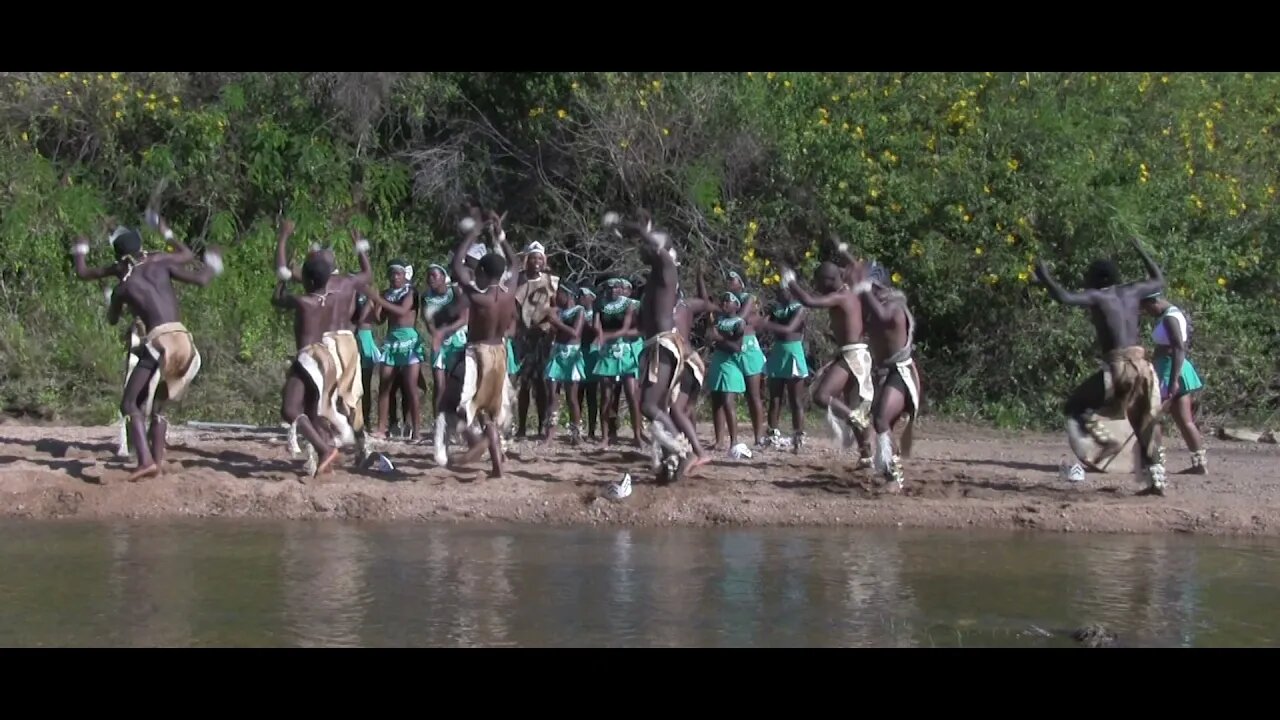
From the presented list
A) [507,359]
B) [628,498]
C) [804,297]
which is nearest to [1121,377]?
[804,297]

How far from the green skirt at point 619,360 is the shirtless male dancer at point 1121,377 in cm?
405

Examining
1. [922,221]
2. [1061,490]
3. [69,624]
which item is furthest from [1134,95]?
[69,624]

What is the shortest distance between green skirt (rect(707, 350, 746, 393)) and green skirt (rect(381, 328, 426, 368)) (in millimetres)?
2757

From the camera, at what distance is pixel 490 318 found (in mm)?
11344

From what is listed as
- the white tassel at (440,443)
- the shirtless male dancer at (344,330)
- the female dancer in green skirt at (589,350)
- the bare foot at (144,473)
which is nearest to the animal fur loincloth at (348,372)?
the shirtless male dancer at (344,330)

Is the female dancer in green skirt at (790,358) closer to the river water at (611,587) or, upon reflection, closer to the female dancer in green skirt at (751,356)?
the female dancer in green skirt at (751,356)

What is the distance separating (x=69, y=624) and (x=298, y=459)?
4678mm

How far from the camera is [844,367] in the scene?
11.7 metres

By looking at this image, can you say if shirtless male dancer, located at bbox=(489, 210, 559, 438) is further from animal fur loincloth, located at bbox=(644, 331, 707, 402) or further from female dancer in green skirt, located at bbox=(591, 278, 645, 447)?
animal fur loincloth, located at bbox=(644, 331, 707, 402)

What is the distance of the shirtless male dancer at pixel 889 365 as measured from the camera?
11328 millimetres

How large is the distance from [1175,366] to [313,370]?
22.7 feet

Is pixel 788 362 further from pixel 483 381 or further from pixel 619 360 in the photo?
pixel 483 381

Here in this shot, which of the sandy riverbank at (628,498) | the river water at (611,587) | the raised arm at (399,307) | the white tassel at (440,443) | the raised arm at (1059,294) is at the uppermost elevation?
the raised arm at (399,307)

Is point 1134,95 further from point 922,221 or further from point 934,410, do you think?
point 934,410
